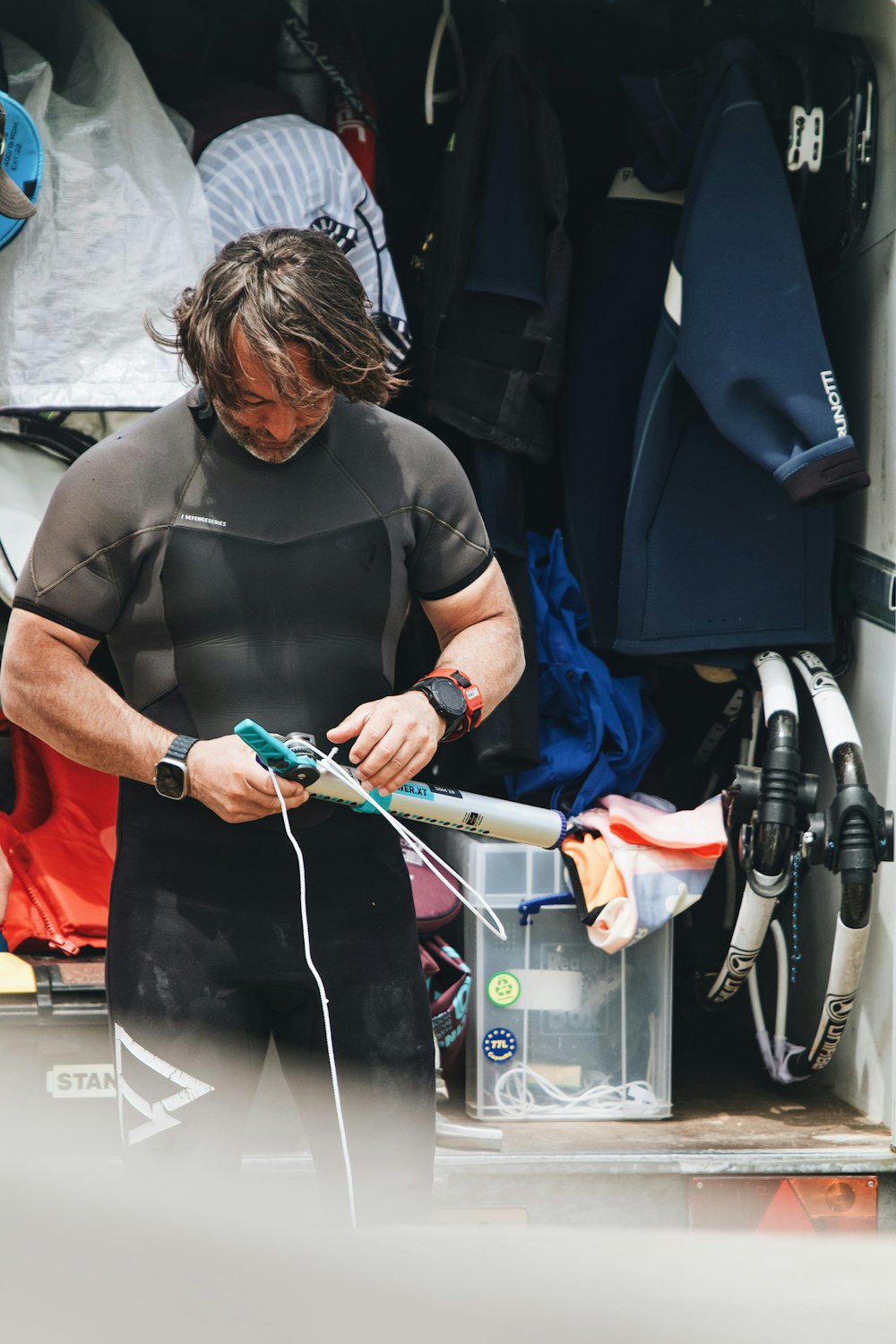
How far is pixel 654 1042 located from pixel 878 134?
5.95ft

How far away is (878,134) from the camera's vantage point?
9.00 feet

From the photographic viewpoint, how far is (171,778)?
167cm

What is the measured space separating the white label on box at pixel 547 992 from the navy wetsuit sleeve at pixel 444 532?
44.5 inches

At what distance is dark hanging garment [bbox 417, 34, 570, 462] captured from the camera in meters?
2.85

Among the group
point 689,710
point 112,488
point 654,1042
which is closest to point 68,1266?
point 112,488

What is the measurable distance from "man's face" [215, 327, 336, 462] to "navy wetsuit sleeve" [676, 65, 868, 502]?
3.62ft

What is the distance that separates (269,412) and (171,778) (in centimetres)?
45

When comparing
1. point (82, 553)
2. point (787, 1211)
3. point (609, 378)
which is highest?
point (609, 378)

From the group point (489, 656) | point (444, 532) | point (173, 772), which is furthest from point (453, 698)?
point (173, 772)

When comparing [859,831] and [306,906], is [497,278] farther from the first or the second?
[306,906]

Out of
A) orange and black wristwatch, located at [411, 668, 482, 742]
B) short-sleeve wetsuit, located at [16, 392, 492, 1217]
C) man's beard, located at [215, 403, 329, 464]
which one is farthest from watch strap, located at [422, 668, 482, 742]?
man's beard, located at [215, 403, 329, 464]

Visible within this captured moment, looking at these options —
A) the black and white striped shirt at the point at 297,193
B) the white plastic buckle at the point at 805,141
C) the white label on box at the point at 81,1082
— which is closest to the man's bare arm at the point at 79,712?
the white label on box at the point at 81,1082

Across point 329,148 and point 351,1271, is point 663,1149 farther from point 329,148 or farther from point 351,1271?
Answer: point 351,1271

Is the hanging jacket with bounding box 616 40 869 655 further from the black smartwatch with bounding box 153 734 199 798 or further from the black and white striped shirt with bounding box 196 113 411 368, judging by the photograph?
the black smartwatch with bounding box 153 734 199 798
